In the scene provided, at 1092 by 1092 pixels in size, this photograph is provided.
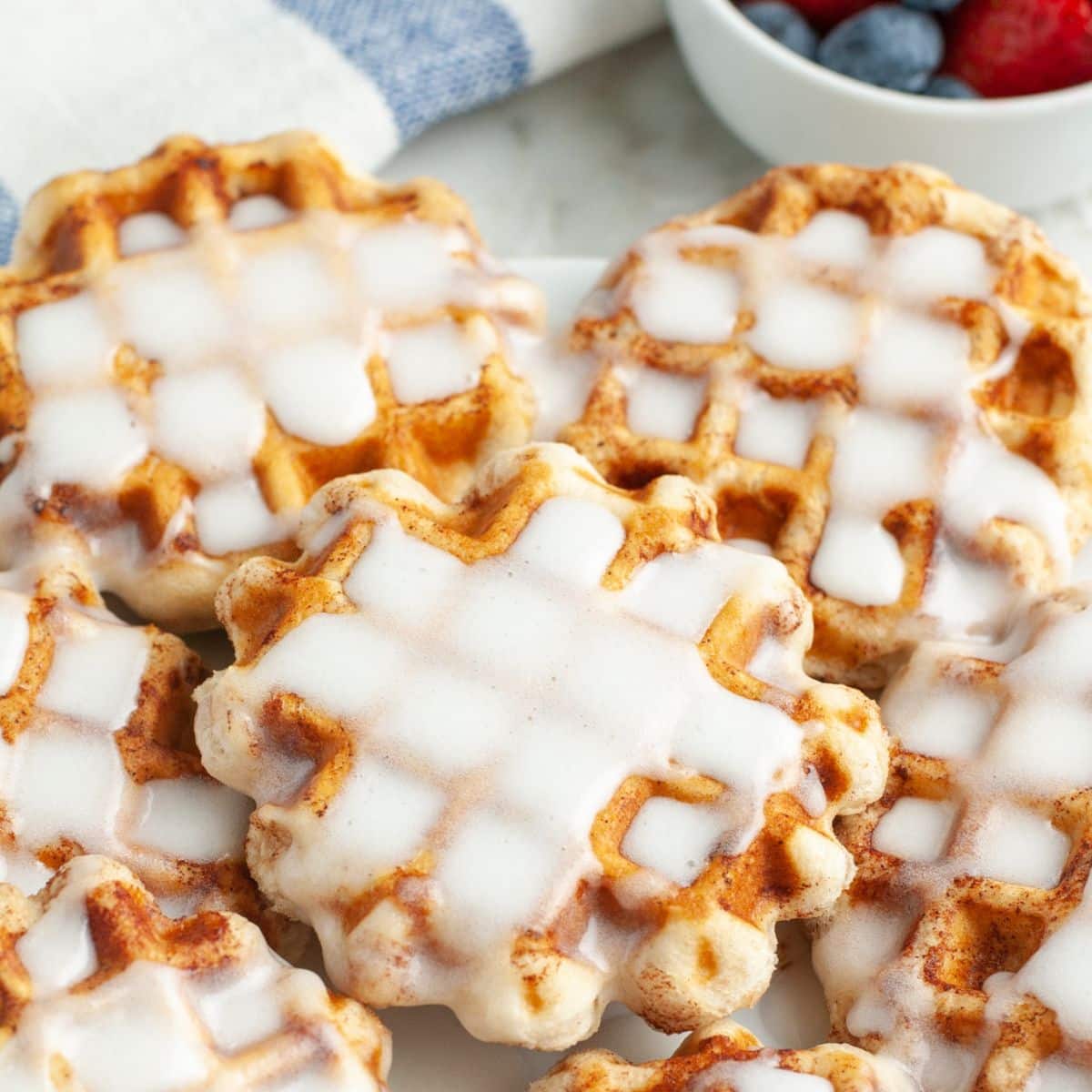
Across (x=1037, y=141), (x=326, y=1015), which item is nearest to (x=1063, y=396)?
(x=1037, y=141)

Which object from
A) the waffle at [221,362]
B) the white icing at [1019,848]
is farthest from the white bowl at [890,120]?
the white icing at [1019,848]

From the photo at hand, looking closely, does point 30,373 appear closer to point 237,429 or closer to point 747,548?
point 237,429

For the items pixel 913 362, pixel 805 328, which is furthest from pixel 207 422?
pixel 913 362

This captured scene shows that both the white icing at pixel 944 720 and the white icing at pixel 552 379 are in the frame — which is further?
the white icing at pixel 552 379

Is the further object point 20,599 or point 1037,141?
point 1037,141

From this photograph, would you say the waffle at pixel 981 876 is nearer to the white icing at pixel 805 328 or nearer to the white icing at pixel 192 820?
the white icing at pixel 805 328

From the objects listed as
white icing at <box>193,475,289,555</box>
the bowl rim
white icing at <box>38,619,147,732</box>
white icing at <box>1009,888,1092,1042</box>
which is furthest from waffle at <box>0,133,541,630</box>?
white icing at <box>1009,888,1092,1042</box>

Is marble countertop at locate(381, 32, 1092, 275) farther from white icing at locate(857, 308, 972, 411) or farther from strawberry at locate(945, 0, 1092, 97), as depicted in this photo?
white icing at locate(857, 308, 972, 411)

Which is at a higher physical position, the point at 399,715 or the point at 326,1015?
the point at 399,715
